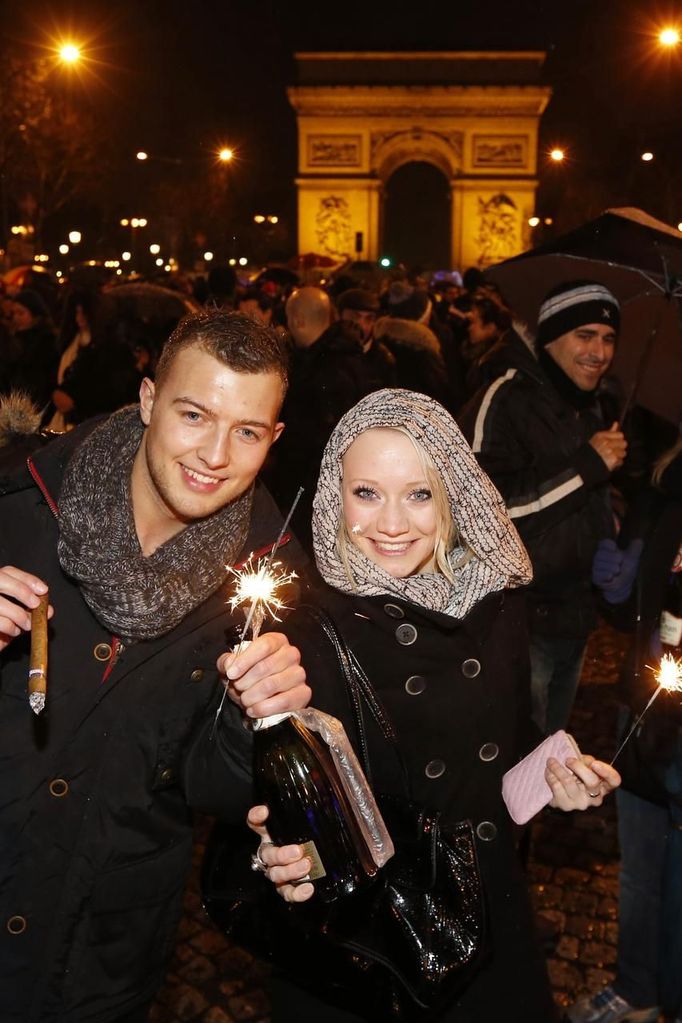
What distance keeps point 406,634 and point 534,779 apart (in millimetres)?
466

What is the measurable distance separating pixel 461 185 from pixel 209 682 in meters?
48.3

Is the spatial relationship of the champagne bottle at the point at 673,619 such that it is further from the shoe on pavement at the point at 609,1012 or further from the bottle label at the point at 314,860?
the bottle label at the point at 314,860

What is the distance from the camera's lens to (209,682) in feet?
7.97

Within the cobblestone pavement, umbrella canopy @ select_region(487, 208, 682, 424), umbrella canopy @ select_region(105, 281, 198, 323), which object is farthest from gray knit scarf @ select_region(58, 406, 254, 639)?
umbrella canopy @ select_region(105, 281, 198, 323)

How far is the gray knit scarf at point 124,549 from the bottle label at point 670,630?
5.12 feet

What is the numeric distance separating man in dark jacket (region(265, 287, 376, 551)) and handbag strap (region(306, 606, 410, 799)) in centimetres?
299

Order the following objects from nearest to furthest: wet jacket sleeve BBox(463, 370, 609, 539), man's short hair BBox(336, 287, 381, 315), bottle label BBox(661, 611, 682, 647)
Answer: bottle label BBox(661, 611, 682, 647)
wet jacket sleeve BBox(463, 370, 609, 539)
man's short hair BBox(336, 287, 381, 315)

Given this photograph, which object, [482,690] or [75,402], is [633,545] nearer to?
[482,690]

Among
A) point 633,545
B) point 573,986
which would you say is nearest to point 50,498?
point 633,545

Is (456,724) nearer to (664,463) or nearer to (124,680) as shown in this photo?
(124,680)

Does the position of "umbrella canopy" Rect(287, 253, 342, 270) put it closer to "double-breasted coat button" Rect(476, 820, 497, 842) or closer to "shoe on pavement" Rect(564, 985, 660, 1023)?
"shoe on pavement" Rect(564, 985, 660, 1023)

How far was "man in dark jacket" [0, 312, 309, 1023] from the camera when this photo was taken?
2316 millimetres

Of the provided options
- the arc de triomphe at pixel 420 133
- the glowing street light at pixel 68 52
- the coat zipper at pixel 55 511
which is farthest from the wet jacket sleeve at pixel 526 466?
the arc de triomphe at pixel 420 133

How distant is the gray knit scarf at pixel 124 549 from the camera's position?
2326 mm
